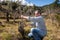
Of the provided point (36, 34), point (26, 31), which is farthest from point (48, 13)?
point (36, 34)

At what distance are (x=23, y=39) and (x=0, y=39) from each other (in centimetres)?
120

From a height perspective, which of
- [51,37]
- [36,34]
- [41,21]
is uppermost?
[41,21]

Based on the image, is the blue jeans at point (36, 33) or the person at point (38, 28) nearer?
the person at point (38, 28)

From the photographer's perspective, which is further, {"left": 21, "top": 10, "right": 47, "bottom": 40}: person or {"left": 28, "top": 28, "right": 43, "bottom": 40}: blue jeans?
{"left": 28, "top": 28, "right": 43, "bottom": 40}: blue jeans

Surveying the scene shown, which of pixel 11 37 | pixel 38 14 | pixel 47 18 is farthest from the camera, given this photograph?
pixel 47 18

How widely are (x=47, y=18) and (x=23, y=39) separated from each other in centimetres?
790

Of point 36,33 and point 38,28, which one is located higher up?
point 38,28

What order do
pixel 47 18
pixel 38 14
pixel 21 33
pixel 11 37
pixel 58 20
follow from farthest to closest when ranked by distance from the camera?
pixel 47 18 < pixel 58 20 < pixel 21 33 < pixel 11 37 < pixel 38 14

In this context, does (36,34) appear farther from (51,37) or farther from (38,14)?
(51,37)

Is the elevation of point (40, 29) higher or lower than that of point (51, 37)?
higher

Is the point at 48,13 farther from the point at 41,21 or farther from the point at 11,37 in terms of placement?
the point at 41,21

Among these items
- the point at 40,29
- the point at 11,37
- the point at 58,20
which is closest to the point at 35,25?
the point at 40,29

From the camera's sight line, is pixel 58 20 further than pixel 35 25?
Yes

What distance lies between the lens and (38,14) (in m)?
6.42
